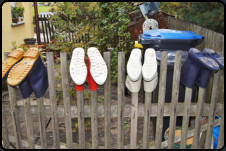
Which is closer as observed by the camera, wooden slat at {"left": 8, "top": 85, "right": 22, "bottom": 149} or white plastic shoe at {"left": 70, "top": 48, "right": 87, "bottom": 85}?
A: white plastic shoe at {"left": 70, "top": 48, "right": 87, "bottom": 85}

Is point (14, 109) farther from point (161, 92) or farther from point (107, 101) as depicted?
point (161, 92)

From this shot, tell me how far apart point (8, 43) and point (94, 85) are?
463cm

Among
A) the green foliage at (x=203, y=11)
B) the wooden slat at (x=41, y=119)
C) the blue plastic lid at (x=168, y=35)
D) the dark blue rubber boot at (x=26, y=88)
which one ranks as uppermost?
the green foliage at (x=203, y=11)

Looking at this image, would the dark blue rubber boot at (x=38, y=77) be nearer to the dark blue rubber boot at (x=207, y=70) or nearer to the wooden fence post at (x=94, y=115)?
the wooden fence post at (x=94, y=115)

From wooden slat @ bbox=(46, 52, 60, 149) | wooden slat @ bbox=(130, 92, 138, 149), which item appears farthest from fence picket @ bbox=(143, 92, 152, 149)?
wooden slat @ bbox=(46, 52, 60, 149)

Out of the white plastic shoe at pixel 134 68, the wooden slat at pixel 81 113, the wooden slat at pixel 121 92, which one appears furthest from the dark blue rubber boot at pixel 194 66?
the wooden slat at pixel 81 113

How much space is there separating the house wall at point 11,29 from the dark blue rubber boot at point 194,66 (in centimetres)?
475

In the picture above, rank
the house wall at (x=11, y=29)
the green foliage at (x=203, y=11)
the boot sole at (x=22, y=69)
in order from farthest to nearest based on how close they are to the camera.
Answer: the green foliage at (x=203, y=11), the house wall at (x=11, y=29), the boot sole at (x=22, y=69)

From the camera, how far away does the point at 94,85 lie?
202 centimetres

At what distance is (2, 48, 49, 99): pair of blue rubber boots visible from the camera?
1791mm

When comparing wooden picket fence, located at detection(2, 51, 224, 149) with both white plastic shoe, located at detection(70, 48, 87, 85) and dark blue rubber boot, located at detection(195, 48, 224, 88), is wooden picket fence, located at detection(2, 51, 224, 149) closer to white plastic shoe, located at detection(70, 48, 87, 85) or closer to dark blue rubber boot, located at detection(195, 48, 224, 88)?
dark blue rubber boot, located at detection(195, 48, 224, 88)

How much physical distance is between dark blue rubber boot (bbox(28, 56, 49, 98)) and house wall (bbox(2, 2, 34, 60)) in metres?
3.85

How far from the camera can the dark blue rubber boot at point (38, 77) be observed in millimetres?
1927

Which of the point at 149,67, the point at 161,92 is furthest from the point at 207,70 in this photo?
the point at 149,67
